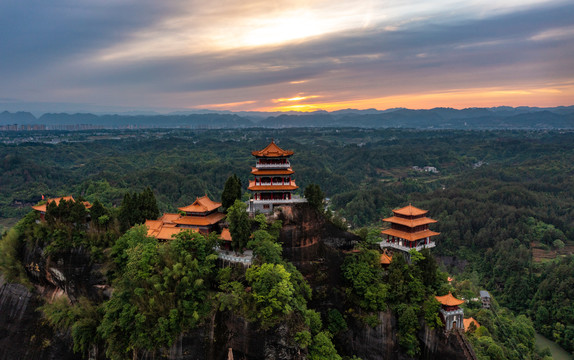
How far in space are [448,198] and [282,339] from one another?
281 ft

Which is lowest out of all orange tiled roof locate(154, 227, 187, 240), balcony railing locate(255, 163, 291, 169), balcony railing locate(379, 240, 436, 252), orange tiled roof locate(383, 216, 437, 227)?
balcony railing locate(379, 240, 436, 252)

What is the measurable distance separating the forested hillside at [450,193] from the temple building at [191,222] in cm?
420

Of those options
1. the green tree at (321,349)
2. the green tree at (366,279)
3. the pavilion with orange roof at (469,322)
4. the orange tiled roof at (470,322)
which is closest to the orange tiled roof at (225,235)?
the green tree at (321,349)

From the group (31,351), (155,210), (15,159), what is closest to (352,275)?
(155,210)

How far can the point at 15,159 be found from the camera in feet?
418

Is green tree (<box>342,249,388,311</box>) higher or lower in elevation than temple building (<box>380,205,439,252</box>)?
lower

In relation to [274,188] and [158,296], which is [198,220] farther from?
[158,296]

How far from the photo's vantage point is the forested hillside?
61.0m

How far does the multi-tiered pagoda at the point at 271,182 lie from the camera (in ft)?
108

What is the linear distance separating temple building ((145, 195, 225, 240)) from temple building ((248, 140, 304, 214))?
3460 mm

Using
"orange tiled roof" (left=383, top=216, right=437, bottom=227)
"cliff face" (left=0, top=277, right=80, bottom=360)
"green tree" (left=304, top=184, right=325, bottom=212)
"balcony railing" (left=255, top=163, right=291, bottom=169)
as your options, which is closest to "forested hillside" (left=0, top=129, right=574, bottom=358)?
"orange tiled roof" (left=383, top=216, right=437, bottom=227)

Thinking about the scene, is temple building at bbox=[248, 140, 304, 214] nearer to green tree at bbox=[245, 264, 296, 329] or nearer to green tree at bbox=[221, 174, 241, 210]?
green tree at bbox=[221, 174, 241, 210]

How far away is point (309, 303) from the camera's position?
3002cm

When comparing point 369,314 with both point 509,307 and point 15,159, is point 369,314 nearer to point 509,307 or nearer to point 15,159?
point 509,307
